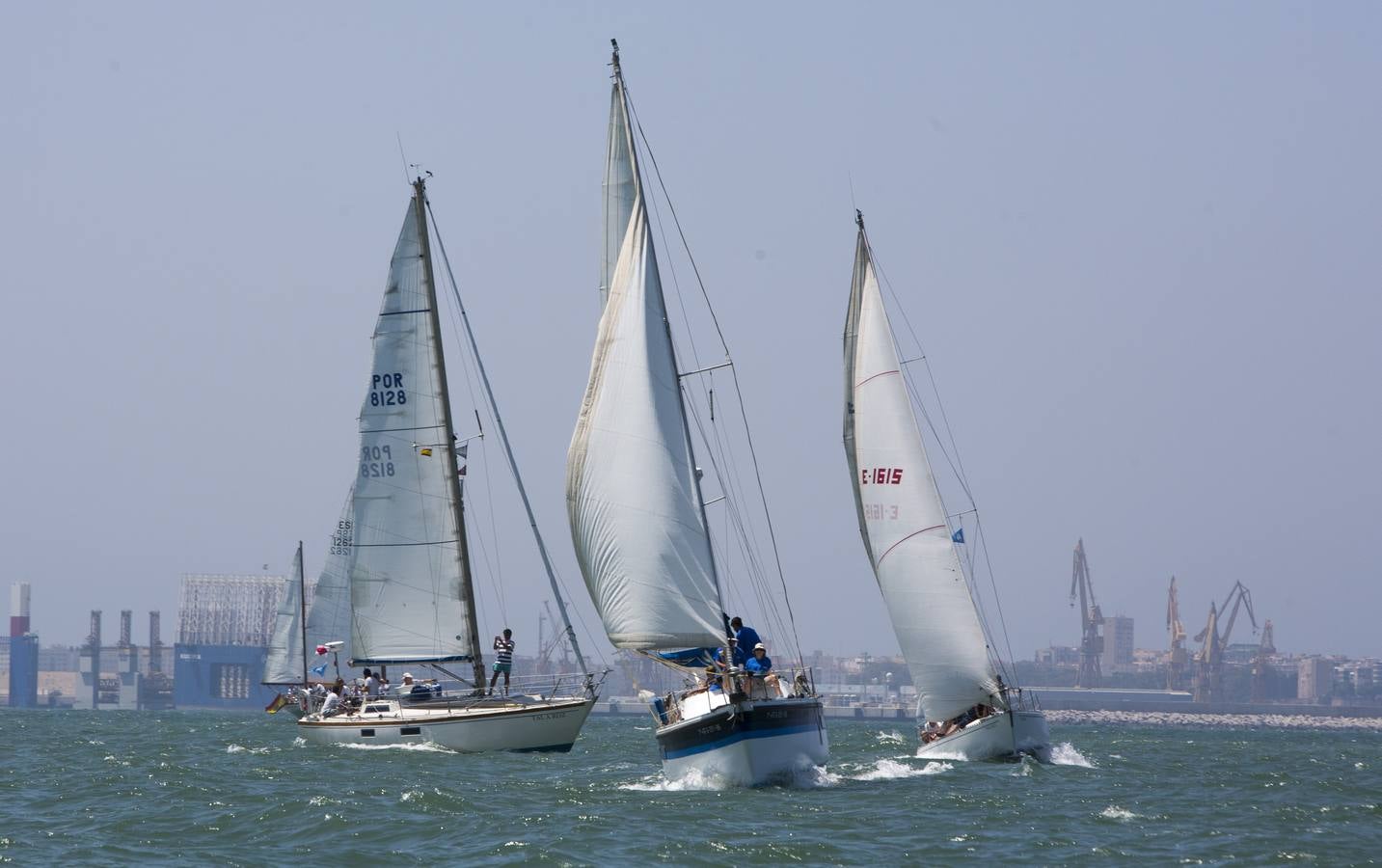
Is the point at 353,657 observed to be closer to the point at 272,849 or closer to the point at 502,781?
the point at 502,781

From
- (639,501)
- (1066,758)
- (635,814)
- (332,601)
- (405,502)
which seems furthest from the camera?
(332,601)

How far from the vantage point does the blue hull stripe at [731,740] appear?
80.3ft

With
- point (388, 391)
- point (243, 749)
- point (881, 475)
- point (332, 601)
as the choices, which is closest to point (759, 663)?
point (881, 475)

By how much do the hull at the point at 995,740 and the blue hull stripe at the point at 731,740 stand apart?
28.7 feet

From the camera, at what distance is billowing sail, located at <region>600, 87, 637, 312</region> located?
2694 centimetres

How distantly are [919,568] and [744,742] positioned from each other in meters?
10.7

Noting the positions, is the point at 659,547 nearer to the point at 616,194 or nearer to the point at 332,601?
the point at 616,194

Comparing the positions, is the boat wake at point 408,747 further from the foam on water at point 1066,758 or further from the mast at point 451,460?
the foam on water at point 1066,758

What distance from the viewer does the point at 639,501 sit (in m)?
25.5

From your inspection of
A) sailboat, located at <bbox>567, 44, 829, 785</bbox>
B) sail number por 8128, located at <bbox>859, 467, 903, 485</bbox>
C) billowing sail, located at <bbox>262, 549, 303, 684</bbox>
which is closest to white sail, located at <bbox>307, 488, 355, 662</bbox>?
billowing sail, located at <bbox>262, 549, 303, 684</bbox>

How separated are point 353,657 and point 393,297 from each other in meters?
7.94

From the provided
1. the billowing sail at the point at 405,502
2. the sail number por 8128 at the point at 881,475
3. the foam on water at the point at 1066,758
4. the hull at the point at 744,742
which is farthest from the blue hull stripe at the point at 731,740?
the billowing sail at the point at 405,502

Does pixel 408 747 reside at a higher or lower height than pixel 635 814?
higher

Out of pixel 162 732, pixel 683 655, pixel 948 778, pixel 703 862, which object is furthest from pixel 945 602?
pixel 162 732
